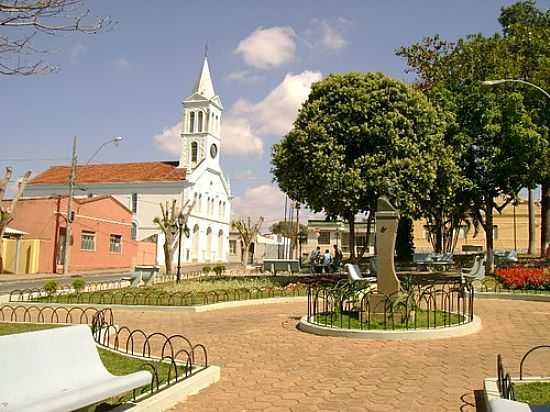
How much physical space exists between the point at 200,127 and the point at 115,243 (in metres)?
24.3

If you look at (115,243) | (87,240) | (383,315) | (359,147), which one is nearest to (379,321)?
(383,315)

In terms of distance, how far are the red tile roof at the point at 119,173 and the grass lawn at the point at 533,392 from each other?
52.6 meters

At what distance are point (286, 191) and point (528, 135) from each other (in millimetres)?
10063

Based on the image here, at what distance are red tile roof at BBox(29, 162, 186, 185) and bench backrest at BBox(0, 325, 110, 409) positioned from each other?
52.6 meters

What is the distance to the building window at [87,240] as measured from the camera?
3784 centimetres

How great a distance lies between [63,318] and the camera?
1337 centimetres

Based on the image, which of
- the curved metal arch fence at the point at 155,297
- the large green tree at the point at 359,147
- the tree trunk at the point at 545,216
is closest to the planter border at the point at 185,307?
the curved metal arch fence at the point at 155,297

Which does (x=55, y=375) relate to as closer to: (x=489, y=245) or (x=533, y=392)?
(x=533, y=392)

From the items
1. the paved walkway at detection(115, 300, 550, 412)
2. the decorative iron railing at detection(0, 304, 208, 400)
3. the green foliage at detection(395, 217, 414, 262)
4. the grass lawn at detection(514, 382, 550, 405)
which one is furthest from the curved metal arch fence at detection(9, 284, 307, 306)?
the green foliage at detection(395, 217, 414, 262)

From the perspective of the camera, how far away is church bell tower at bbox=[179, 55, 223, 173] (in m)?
62.7

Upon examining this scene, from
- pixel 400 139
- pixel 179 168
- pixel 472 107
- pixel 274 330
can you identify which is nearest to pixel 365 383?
pixel 274 330

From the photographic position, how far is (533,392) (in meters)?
6.00

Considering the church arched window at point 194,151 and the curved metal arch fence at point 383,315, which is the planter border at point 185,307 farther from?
the church arched window at point 194,151

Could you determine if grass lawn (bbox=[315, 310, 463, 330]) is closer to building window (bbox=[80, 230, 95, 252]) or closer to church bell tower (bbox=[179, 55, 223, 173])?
building window (bbox=[80, 230, 95, 252])
